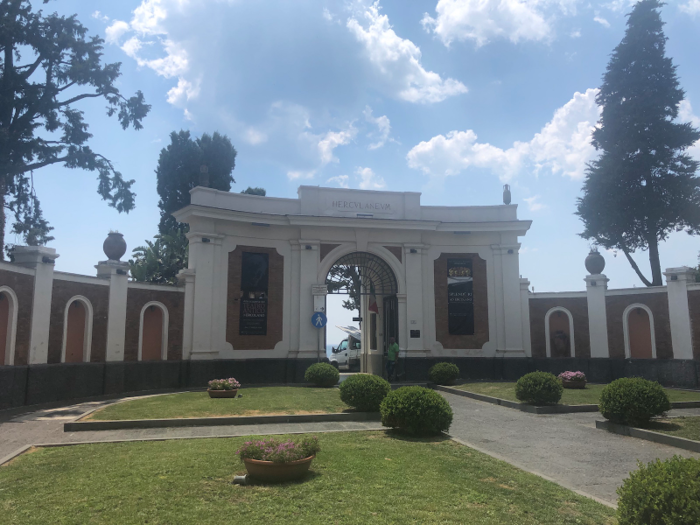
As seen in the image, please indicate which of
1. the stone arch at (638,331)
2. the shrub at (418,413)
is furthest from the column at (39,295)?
the stone arch at (638,331)

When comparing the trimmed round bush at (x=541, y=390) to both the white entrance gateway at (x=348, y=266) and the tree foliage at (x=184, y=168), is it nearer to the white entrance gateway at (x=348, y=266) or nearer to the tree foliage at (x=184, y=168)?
the white entrance gateway at (x=348, y=266)

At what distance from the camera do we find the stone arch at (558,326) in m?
21.6

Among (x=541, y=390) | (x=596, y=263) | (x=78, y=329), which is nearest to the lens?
(x=541, y=390)

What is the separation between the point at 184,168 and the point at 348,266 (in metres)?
23.4

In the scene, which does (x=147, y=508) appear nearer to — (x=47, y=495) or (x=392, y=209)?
(x=47, y=495)

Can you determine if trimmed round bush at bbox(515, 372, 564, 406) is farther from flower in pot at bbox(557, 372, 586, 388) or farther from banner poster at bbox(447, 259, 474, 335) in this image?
banner poster at bbox(447, 259, 474, 335)

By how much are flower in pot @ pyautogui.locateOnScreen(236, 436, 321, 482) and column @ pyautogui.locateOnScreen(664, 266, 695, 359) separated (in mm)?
16622

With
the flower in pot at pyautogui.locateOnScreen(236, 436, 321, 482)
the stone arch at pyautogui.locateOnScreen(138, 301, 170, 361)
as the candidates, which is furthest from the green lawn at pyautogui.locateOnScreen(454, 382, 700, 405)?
the stone arch at pyautogui.locateOnScreen(138, 301, 170, 361)

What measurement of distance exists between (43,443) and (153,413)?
116 inches

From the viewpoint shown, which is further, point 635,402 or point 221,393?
point 221,393

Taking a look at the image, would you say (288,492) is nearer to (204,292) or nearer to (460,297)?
(204,292)

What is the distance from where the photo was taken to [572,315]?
21641 mm

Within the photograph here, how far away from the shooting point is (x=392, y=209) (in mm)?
22562

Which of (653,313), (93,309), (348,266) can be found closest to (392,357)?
(348,266)
